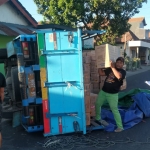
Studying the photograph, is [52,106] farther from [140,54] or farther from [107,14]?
[140,54]

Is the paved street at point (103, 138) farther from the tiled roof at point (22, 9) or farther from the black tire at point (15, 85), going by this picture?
the tiled roof at point (22, 9)

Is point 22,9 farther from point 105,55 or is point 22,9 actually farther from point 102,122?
point 102,122

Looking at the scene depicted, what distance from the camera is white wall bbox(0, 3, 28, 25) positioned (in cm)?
1215

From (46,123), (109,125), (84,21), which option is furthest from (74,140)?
(84,21)

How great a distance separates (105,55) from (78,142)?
192 cm

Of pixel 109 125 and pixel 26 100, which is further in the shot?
pixel 109 125

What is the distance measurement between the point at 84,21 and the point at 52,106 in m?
14.4

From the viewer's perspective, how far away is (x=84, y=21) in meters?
17.9

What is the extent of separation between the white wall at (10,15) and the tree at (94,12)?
158 inches

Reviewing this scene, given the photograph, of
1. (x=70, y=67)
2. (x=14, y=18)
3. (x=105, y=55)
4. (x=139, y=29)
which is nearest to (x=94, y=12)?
(x=14, y=18)

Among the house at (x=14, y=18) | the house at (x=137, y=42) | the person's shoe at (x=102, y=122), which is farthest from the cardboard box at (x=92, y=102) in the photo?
the house at (x=137, y=42)

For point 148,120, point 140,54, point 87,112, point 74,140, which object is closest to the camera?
point 74,140

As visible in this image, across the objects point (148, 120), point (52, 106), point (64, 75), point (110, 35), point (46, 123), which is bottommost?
point (148, 120)

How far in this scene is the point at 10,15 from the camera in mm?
12789
